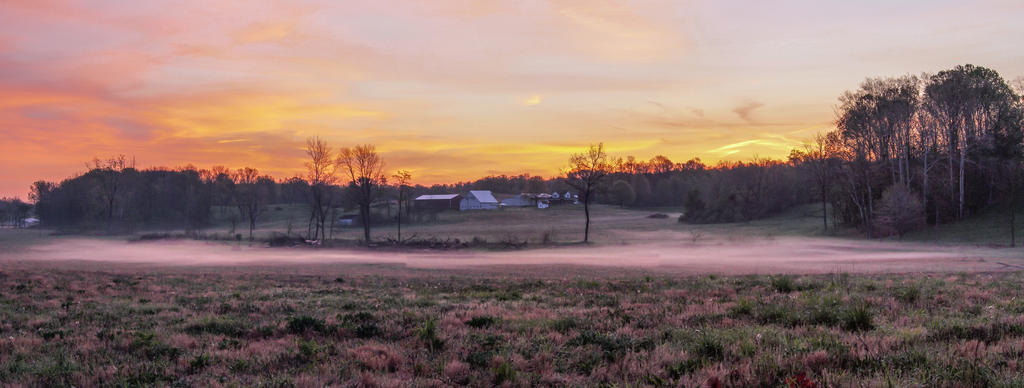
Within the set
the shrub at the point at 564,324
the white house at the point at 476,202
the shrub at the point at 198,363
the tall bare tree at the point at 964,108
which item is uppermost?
the tall bare tree at the point at 964,108

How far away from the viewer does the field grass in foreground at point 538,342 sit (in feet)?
18.0

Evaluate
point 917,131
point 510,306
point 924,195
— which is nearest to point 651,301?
point 510,306

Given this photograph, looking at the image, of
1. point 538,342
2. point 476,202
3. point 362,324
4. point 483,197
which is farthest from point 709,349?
point 483,197

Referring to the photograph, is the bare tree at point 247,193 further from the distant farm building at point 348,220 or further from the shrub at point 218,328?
the shrub at point 218,328

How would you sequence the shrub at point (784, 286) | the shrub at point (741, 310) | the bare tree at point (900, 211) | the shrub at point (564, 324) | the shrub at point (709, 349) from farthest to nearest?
A: the bare tree at point (900, 211) → the shrub at point (784, 286) → the shrub at point (741, 310) → the shrub at point (564, 324) → the shrub at point (709, 349)

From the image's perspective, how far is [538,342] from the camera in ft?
23.9

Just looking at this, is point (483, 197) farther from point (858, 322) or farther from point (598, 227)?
point (858, 322)

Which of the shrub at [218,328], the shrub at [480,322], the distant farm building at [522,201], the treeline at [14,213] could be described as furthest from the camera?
the distant farm building at [522,201]

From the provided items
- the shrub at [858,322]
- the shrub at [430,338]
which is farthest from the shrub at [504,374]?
the shrub at [858,322]

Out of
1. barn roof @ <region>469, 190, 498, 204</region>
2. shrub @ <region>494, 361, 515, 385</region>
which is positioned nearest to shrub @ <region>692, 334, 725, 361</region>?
shrub @ <region>494, 361, 515, 385</region>

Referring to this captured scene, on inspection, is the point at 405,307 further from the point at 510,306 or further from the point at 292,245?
the point at 292,245

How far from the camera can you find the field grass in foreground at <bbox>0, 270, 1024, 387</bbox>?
5.50 m

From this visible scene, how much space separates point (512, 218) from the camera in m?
107

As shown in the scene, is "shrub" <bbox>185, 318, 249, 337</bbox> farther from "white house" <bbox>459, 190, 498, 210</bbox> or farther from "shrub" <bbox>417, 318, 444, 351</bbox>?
"white house" <bbox>459, 190, 498, 210</bbox>
